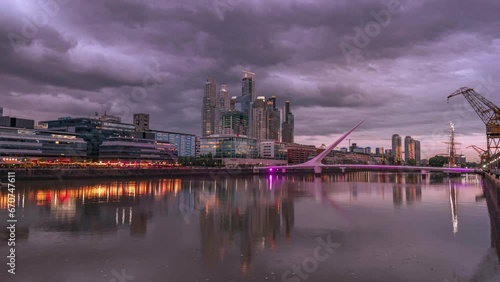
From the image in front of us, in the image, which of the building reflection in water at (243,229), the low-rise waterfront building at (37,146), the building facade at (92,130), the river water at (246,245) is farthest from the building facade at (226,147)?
the river water at (246,245)

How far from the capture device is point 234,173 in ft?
381

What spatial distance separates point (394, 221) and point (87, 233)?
17531 mm

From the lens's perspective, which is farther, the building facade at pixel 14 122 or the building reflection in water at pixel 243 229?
the building facade at pixel 14 122

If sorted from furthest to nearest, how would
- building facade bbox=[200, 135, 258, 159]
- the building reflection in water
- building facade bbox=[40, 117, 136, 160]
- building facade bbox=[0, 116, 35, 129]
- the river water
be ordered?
building facade bbox=[200, 135, 258, 159] → building facade bbox=[40, 117, 136, 160] → building facade bbox=[0, 116, 35, 129] → the building reflection in water → the river water

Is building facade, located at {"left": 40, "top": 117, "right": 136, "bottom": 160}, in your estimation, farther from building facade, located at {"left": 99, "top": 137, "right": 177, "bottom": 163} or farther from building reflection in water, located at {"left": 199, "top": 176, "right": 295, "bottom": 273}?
building reflection in water, located at {"left": 199, "top": 176, "right": 295, "bottom": 273}

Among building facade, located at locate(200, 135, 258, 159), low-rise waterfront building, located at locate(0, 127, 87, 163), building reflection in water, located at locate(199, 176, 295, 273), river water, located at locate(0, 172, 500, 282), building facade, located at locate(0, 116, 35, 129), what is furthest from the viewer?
building facade, located at locate(200, 135, 258, 159)

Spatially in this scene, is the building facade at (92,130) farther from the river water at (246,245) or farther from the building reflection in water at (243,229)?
the building reflection in water at (243,229)

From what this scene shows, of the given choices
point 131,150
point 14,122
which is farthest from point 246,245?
point 131,150

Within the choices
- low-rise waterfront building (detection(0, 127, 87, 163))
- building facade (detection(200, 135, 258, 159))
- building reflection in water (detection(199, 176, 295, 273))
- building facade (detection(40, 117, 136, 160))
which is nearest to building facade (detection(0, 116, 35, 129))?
low-rise waterfront building (detection(0, 127, 87, 163))

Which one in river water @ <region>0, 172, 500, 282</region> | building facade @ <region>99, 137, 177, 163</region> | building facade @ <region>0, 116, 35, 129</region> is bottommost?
river water @ <region>0, 172, 500, 282</region>

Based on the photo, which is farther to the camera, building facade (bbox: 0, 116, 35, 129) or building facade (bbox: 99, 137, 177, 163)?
building facade (bbox: 99, 137, 177, 163)

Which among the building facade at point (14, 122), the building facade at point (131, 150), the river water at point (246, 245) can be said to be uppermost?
the building facade at point (14, 122)

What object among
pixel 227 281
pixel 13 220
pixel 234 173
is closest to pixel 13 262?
pixel 227 281

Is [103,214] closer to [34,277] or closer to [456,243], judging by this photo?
[34,277]
